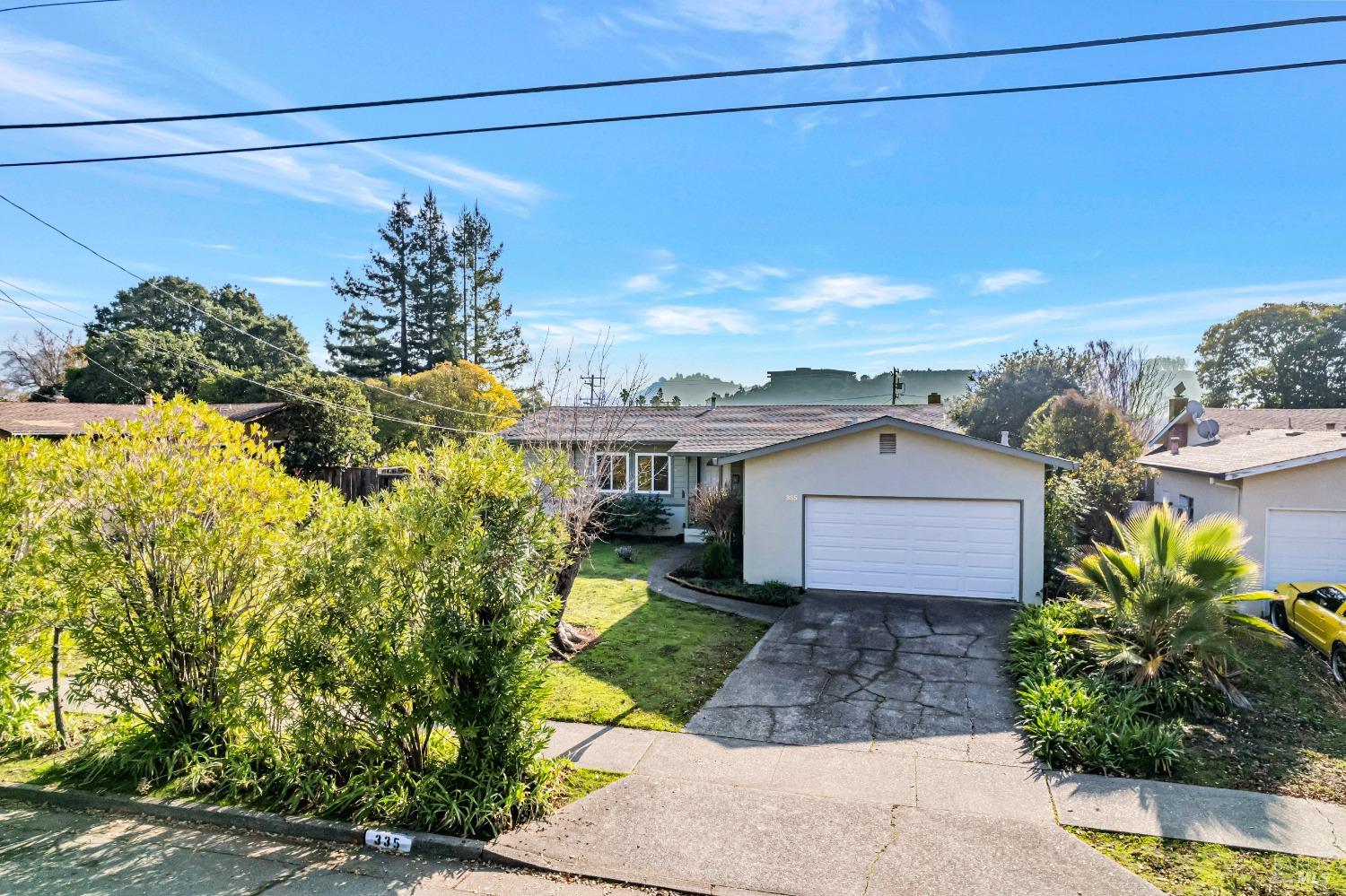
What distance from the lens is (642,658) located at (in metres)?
9.71

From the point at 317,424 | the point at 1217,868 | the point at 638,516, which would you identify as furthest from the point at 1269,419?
the point at 317,424

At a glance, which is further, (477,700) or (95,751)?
(95,751)

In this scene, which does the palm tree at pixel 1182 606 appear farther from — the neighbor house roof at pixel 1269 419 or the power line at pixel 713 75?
the neighbor house roof at pixel 1269 419

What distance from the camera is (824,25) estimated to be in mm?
6773

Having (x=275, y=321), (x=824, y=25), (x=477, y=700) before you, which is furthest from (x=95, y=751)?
(x=275, y=321)

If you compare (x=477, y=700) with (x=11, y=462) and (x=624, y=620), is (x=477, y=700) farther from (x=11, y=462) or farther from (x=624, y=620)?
(x=624, y=620)

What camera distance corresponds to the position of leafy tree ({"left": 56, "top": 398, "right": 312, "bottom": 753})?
5.60 m

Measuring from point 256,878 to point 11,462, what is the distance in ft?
16.5

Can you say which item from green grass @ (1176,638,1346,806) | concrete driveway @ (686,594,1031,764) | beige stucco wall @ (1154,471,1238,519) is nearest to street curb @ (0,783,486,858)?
concrete driveway @ (686,594,1031,764)

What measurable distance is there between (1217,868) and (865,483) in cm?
899

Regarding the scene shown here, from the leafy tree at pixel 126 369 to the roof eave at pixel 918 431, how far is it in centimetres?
2955

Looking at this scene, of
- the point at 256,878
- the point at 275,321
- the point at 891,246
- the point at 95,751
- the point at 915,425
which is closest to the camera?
the point at 256,878

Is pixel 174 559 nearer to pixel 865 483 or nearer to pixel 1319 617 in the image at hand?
pixel 865 483

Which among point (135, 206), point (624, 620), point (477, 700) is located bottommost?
point (624, 620)
